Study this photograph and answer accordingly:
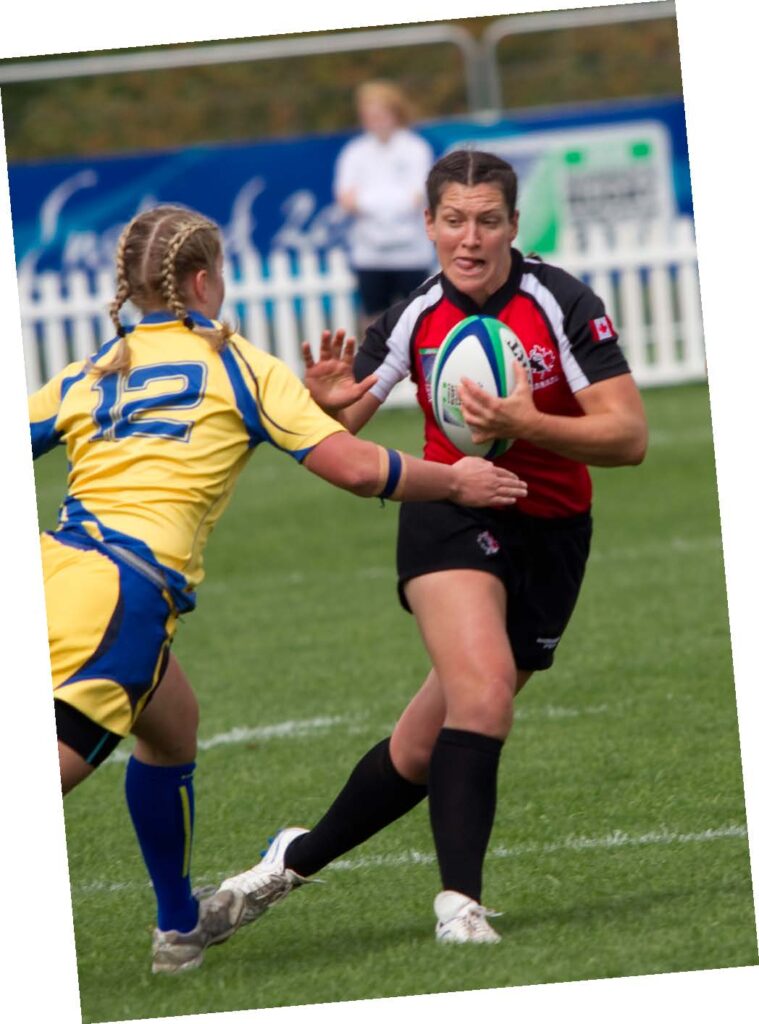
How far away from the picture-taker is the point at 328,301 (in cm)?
1738

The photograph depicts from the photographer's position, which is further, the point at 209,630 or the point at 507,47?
the point at 507,47

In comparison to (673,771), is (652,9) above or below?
above

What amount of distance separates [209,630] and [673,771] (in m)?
3.58

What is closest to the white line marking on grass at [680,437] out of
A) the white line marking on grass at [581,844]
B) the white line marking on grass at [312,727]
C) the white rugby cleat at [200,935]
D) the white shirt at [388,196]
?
the white shirt at [388,196]

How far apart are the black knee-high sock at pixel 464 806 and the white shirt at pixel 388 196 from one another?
12.1 m

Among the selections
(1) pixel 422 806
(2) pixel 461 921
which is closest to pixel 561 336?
(2) pixel 461 921

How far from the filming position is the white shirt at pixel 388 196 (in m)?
16.6

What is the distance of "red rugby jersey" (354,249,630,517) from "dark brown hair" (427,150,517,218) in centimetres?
17

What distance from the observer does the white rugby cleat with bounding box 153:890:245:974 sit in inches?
195

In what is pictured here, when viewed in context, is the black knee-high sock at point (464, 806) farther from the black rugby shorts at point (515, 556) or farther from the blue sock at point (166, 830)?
the blue sock at point (166, 830)

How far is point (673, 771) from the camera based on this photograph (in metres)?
6.46

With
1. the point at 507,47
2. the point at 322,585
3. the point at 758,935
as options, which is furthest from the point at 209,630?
the point at 507,47

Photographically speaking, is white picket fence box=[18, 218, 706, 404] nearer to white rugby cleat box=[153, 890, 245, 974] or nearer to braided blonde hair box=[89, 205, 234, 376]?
white rugby cleat box=[153, 890, 245, 974]

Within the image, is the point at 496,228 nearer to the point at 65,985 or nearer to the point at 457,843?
the point at 457,843
